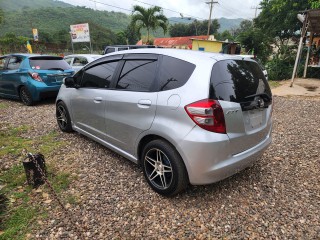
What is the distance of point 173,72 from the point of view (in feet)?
9.30

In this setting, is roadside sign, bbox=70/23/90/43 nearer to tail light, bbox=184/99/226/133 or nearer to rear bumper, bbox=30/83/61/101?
rear bumper, bbox=30/83/61/101

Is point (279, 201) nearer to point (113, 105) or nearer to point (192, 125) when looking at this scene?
point (192, 125)

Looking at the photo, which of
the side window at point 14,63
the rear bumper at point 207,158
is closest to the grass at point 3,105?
the side window at point 14,63

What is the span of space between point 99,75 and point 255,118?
2386mm

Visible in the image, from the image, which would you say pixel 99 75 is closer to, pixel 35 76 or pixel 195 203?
pixel 195 203

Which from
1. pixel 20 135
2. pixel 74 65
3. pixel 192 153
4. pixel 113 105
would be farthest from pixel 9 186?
pixel 74 65

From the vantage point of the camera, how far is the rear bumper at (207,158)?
98.7 inches

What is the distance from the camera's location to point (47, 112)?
686cm

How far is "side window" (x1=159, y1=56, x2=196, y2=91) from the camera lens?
2721mm

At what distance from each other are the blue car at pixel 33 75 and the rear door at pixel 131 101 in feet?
15.0

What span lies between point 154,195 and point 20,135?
3569 millimetres

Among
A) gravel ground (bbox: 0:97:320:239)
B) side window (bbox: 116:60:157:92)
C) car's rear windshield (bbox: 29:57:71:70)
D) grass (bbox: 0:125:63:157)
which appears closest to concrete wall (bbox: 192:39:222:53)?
car's rear windshield (bbox: 29:57:71:70)

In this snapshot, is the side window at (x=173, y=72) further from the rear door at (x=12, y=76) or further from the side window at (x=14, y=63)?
the side window at (x=14, y=63)

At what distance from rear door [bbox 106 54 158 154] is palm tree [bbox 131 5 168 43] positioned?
68.7ft
